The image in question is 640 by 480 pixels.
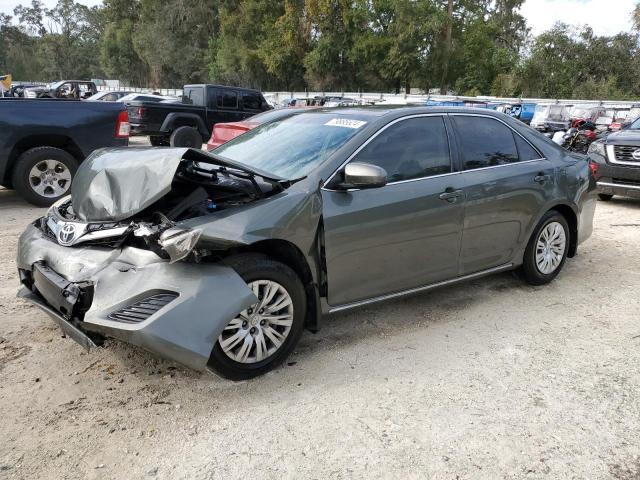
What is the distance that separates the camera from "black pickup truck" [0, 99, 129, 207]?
23.3ft

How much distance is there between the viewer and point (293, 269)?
11.0 feet

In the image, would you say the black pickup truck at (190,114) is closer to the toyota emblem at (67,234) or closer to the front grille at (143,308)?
the toyota emblem at (67,234)

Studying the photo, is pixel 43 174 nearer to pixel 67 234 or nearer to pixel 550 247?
pixel 67 234

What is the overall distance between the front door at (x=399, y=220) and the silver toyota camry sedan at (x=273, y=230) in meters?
0.01

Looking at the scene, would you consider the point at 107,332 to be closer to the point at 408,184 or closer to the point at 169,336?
the point at 169,336

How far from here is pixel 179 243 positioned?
9.15 feet

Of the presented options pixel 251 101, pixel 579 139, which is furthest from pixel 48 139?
pixel 579 139

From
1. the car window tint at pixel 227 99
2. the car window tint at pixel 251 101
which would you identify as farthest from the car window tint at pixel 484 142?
the car window tint at pixel 251 101

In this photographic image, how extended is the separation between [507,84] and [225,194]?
41.5 metres

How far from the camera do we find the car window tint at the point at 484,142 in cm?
419

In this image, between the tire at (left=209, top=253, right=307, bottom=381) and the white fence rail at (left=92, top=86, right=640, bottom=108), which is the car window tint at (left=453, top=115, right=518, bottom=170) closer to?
the tire at (left=209, top=253, right=307, bottom=381)

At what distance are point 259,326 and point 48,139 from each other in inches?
229

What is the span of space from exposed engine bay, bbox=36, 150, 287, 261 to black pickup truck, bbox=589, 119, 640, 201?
7.28 metres

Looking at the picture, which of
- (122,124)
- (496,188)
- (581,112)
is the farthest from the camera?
(581,112)
